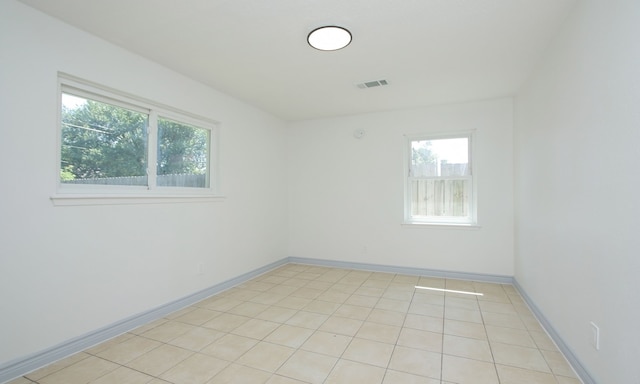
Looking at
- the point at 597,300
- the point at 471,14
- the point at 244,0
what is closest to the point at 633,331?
the point at 597,300

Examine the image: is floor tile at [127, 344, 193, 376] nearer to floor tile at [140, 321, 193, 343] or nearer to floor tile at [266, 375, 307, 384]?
floor tile at [140, 321, 193, 343]

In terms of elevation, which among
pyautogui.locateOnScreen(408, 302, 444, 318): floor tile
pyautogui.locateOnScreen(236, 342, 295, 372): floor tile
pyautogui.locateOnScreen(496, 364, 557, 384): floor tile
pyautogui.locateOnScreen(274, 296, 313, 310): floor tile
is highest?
pyautogui.locateOnScreen(496, 364, 557, 384): floor tile

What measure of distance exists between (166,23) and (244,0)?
2.35 ft

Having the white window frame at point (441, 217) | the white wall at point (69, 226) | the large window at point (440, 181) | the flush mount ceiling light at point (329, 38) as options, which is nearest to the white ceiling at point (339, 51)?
the flush mount ceiling light at point (329, 38)

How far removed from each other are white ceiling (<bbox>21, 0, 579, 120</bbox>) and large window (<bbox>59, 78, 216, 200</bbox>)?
51 centimetres

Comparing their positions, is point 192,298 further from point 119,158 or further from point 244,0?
point 244,0

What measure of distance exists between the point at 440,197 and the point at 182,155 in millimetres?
3541

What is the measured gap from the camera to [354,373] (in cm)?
196

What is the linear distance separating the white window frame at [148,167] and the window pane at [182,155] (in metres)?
0.05

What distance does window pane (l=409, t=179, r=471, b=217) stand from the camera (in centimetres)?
420

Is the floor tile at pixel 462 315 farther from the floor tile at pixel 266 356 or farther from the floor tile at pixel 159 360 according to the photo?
the floor tile at pixel 159 360

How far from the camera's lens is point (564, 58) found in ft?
7.18

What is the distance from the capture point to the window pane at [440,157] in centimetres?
420

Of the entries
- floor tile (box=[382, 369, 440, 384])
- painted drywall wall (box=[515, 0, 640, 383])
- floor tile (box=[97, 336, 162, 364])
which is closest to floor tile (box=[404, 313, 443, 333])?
floor tile (box=[382, 369, 440, 384])
